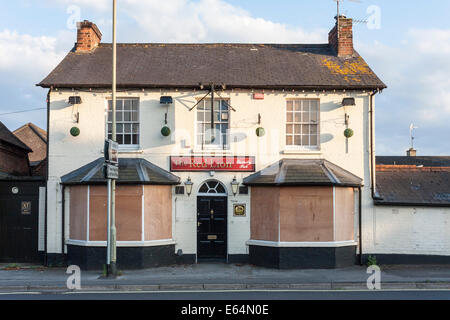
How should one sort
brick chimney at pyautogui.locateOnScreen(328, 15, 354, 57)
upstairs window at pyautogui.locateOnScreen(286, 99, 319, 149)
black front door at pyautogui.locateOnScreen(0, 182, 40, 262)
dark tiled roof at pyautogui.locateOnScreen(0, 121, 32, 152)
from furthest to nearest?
dark tiled roof at pyautogui.locateOnScreen(0, 121, 32, 152), brick chimney at pyautogui.locateOnScreen(328, 15, 354, 57), upstairs window at pyautogui.locateOnScreen(286, 99, 319, 149), black front door at pyautogui.locateOnScreen(0, 182, 40, 262)

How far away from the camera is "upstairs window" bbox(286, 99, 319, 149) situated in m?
15.3

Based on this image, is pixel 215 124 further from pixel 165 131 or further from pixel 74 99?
pixel 74 99

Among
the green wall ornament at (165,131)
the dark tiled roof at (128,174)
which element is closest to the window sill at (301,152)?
the dark tiled roof at (128,174)

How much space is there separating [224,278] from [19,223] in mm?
7954

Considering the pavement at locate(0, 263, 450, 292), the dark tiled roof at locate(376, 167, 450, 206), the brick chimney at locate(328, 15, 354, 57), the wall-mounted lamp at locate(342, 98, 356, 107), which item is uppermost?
the brick chimney at locate(328, 15, 354, 57)

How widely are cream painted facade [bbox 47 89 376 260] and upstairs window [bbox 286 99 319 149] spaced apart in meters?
0.24

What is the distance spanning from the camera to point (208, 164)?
14953 millimetres

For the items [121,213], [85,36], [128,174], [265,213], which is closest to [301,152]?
Answer: [265,213]

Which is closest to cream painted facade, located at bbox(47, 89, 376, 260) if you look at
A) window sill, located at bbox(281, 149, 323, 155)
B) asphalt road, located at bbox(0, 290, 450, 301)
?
window sill, located at bbox(281, 149, 323, 155)

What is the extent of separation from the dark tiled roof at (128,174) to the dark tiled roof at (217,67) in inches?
107

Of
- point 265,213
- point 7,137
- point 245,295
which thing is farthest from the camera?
point 7,137

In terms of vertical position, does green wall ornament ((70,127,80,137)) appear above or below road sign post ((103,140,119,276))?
above

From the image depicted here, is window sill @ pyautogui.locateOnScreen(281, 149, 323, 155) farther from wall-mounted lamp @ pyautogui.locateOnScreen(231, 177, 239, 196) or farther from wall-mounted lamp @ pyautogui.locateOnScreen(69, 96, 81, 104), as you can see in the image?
wall-mounted lamp @ pyautogui.locateOnScreen(69, 96, 81, 104)

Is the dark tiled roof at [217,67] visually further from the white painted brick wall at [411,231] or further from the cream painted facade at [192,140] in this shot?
the white painted brick wall at [411,231]
